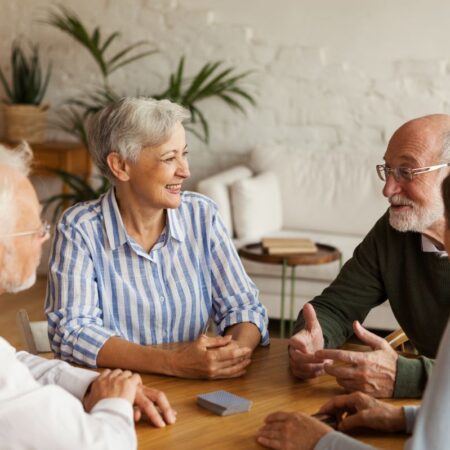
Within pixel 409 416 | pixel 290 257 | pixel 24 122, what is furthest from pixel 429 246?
pixel 24 122

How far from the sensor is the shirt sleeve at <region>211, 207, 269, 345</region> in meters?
2.77

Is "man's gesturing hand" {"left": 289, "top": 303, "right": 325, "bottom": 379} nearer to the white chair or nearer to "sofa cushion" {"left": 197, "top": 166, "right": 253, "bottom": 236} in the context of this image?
the white chair

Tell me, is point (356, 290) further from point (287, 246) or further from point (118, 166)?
point (287, 246)

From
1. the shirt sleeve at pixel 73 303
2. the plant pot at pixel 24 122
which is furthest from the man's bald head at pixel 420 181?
the plant pot at pixel 24 122

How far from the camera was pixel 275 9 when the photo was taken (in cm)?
621

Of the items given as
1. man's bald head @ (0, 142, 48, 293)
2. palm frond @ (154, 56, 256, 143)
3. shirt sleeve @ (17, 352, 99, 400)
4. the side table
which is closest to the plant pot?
palm frond @ (154, 56, 256, 143)

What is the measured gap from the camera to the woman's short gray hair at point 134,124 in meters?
2.78

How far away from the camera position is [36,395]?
1.64 m

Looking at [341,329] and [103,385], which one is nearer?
[103,385]

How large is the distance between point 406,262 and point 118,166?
2.93ft

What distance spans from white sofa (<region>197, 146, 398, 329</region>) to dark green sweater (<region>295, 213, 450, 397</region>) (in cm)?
249

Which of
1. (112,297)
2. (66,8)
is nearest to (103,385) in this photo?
(112,297)

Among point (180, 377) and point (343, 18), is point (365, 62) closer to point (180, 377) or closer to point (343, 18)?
point (343, 18)

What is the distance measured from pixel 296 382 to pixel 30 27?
5.03m
